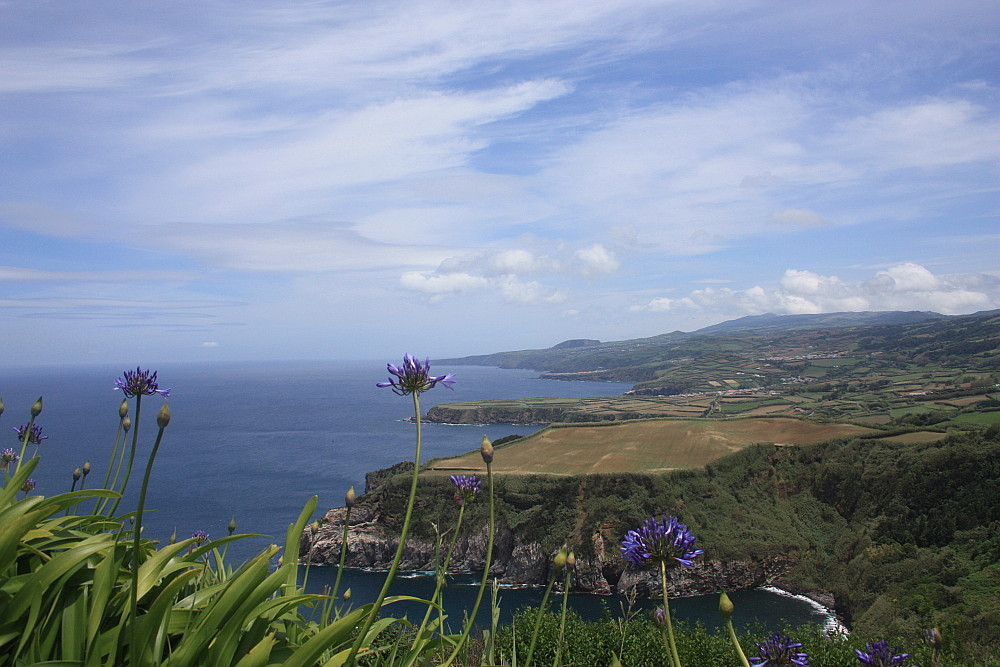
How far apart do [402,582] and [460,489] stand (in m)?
45.7

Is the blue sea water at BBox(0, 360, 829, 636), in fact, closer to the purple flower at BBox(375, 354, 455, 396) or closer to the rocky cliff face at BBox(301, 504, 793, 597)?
the rocky cliff face at BBox(301, 504, 793, 597)

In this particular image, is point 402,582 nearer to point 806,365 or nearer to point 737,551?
point 737,551

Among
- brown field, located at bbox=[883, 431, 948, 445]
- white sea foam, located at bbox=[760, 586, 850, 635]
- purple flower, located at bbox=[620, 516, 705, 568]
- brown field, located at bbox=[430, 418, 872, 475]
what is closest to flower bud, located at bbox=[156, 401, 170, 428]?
purple flower, located at bbox=[620, 516, 705, 568]

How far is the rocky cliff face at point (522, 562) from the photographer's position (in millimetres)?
42938

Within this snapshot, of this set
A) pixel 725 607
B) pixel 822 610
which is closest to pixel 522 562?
pixel 822 610

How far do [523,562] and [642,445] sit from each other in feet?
68.5

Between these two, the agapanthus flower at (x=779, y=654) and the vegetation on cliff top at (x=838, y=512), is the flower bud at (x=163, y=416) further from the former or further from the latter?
the vegetation on cliff top at (x=838, y=512)

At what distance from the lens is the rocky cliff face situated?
141ft

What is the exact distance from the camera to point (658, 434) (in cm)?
6600

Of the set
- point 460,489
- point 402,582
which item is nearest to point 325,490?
point 402,582

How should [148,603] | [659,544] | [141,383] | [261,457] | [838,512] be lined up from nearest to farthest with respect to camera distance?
[659,544]
[148,603]
[141,383]
[838,512]
[261,457]

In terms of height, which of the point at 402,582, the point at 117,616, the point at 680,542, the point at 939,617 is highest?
the point at 680,542

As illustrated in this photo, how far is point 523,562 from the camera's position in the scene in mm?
47438

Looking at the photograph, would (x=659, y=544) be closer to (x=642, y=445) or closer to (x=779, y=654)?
(x=779, y=654)
